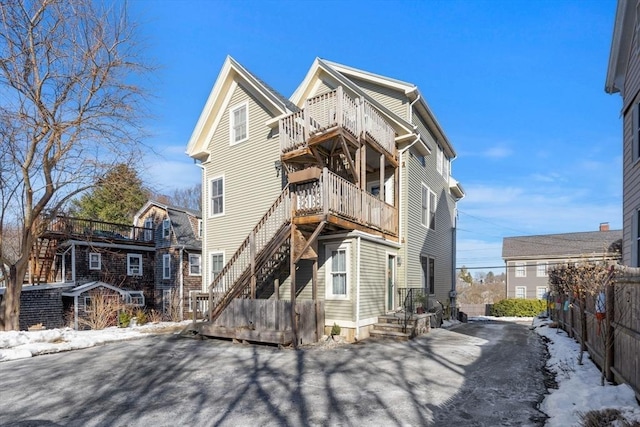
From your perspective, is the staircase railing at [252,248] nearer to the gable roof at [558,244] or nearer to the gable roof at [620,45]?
the gable roof at [620,45]

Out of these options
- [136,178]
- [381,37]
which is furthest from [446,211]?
[136,178]

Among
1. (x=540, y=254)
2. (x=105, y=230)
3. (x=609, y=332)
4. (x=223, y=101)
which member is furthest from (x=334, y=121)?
(x=540, y=254)

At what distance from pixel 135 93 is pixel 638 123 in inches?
584

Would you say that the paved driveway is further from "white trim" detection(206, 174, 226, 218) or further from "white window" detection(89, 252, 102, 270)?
"white window" detection(89, 252, 102, 270)

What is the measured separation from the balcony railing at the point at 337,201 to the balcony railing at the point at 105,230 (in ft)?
56.5

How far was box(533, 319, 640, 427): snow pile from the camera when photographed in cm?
462

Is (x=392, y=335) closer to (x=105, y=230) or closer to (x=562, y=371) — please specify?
(x=562, y=371)

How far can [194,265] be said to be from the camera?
85.1 feet

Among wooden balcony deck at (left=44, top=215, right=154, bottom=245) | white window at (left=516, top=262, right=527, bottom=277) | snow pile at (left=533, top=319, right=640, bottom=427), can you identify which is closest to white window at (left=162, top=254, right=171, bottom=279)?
wooden balcony deck at (left=44, top=215, right=154, bottom=245)

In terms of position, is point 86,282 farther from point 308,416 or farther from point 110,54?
point 308,416

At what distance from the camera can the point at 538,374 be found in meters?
7.27

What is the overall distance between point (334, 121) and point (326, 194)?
8.60 feet

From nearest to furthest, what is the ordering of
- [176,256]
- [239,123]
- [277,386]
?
[277,386] < [239,123] < [176,256]

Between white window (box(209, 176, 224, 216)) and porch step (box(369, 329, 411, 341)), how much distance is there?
8.06 meters
